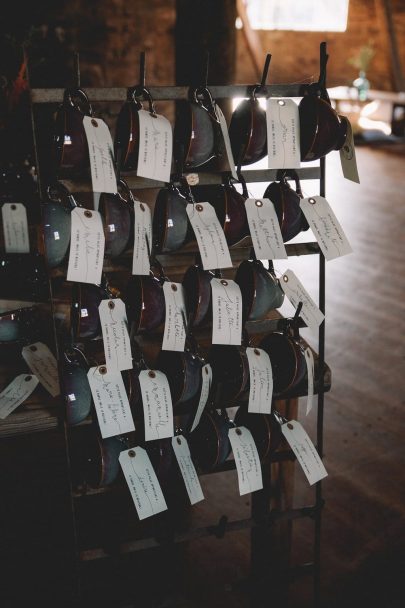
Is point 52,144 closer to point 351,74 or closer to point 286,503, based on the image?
point 286,503

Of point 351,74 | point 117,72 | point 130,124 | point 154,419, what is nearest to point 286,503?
point 154,419

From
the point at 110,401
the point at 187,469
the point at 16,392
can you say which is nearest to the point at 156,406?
the point at 110,401

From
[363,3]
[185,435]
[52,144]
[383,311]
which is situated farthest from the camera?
[363,3]

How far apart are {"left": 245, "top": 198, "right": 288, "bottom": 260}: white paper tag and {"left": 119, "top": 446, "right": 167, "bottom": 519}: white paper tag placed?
21.9 inches

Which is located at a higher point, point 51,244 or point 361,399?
point 51,244

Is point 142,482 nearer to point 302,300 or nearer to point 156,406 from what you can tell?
point 156,406

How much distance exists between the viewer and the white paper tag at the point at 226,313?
5.18 feet

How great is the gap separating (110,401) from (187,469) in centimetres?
30

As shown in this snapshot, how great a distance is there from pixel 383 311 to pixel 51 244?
3075 mm

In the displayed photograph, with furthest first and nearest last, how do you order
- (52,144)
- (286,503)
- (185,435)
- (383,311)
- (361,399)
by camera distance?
1. (383,311)
2. (361,399)
3. (286,503)
4. (185,435)
5. (52,144)

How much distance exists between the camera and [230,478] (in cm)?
284

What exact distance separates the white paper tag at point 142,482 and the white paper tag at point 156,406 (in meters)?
0.09

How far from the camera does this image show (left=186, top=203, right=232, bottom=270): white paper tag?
153 cm

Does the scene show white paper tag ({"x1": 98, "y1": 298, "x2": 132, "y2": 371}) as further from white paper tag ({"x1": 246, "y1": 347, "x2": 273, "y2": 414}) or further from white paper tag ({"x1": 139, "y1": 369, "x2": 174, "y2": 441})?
white paper tag ({"x1": 246, "y1": 347, "x2": 273, "y2": 414})
